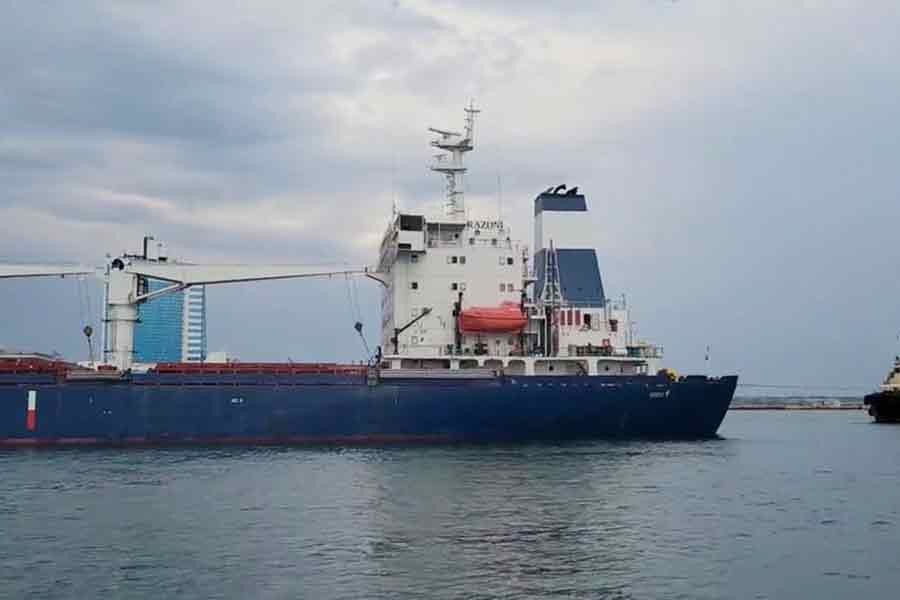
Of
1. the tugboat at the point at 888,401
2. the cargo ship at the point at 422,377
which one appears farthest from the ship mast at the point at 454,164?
the tugboat at the point at 888,401

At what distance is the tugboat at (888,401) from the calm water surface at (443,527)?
39.8 metres

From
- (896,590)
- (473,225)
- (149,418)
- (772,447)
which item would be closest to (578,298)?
(473,225)

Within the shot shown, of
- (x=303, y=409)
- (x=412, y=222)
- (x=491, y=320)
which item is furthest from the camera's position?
(x=412, y=222)

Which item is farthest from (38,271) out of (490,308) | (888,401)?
(888,401)

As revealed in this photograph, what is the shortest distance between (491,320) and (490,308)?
726 mm

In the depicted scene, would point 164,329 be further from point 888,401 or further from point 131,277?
point 888,401

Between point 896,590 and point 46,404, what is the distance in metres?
26.5

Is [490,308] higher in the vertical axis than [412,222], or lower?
lower

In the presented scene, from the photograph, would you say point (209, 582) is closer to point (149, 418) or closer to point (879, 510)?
point (879, 510)

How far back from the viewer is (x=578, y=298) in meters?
34.6

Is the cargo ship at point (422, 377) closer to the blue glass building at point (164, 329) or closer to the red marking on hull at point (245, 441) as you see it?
the red marking on hull at point (245, 441)

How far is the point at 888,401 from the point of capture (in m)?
63.3

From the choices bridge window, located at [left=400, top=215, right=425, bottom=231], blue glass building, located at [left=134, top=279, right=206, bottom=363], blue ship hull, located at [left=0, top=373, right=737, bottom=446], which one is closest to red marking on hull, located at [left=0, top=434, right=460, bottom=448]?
blue ship hull, located at [left=0, top=373, right=737, bottom=446]

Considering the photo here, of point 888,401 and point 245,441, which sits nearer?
point 245,441
